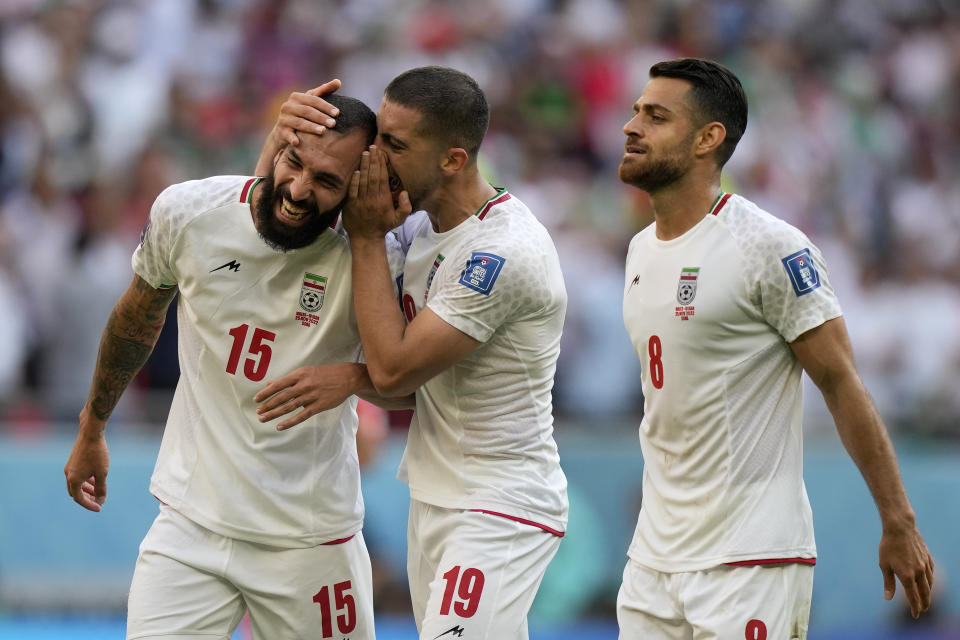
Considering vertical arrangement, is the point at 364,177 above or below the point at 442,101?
below

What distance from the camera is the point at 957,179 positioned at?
14.1 m

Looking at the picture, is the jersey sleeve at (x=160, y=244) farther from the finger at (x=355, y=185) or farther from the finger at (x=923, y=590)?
the finger at (x=923, y=590)

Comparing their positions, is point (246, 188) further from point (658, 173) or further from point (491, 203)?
point (658, 173)

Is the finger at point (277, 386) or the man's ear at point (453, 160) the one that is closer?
the finger at point (277, 386)

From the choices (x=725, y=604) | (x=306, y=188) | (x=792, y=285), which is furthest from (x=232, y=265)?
(x=725, y=604)

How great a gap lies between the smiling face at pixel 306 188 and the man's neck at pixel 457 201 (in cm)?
38

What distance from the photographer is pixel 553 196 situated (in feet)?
41.2

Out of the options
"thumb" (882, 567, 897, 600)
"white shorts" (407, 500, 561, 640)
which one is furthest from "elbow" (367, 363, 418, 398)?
"thumb" (882, 567, 897, 600)

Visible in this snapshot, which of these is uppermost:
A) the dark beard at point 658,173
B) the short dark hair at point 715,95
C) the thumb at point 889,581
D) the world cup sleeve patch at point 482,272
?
the short dark hair at point 715,95

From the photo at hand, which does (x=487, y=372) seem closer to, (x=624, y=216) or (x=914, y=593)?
(x=914, y=593)

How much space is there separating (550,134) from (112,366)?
27.1 feet

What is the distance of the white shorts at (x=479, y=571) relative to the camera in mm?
5004

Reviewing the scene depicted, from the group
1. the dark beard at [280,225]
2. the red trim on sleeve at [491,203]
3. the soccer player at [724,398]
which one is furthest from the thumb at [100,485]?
the soccer player at [724,398]

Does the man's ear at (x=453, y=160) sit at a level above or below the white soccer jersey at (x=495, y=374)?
above
